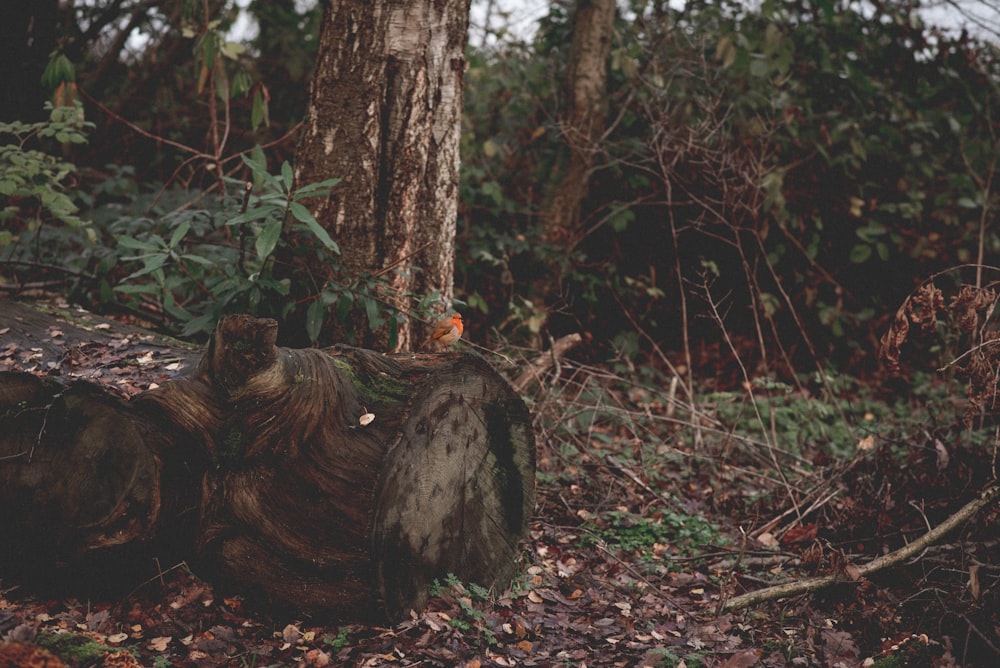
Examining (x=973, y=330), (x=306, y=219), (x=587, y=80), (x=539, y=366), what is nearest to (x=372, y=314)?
(x=306, y=219)

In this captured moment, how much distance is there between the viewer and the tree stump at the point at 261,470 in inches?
102

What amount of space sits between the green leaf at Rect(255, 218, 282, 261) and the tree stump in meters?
0.61

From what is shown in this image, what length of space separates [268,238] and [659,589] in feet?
7.71

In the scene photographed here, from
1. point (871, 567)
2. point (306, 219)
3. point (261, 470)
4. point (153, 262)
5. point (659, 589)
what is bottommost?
point (659, 589)

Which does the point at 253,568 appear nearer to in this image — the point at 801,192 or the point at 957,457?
the point at 957,457

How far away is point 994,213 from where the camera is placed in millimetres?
7406

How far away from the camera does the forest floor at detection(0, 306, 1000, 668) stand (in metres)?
2.71

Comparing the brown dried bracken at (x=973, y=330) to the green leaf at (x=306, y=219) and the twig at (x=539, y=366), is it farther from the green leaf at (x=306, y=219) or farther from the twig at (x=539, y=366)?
the green leaf at (x=306, y=219)

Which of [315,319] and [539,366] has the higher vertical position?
[315,319]

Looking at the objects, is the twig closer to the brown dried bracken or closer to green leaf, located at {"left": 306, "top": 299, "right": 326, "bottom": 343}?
green leaf, located at {"left": 306, "top": 299, "right": 326, "bottom": 343}

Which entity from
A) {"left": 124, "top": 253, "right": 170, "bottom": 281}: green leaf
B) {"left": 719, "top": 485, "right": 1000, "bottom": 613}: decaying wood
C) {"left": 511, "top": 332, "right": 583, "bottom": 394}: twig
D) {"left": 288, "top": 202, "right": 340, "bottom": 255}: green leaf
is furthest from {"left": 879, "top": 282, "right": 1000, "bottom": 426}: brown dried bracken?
{"left": 124, "top": 253, "right": 170, "bottom": 281}: green leaf

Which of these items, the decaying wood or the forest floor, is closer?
the forest floor

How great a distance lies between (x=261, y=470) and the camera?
2.71 metres

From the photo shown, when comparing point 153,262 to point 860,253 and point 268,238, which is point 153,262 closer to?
point 268,238
